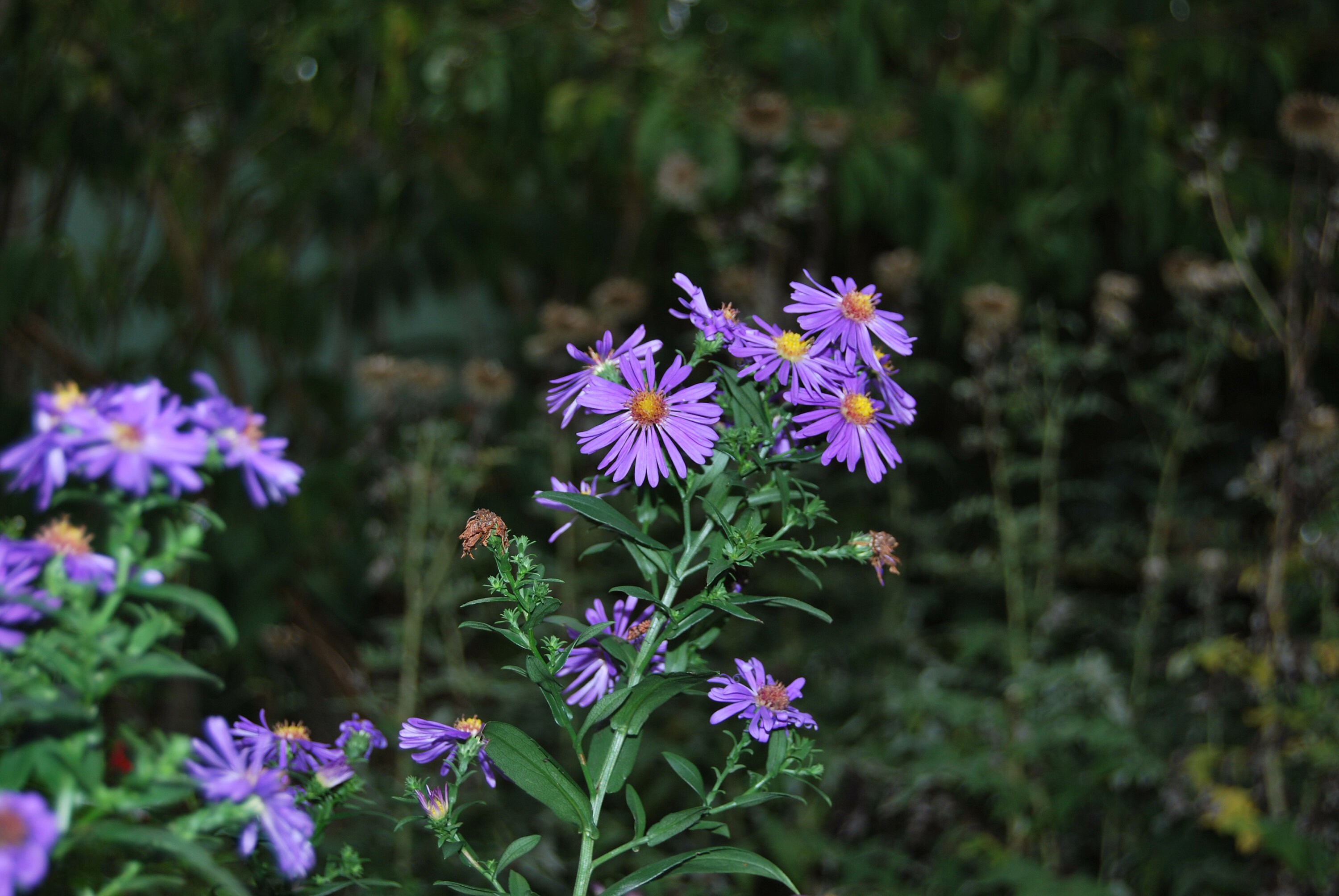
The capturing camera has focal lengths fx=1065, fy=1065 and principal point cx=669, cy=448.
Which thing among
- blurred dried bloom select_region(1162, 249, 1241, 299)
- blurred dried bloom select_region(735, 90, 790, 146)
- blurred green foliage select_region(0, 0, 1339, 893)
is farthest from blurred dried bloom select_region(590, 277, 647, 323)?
blurred dried bloom select_region(1162, 249, 1241, 299)

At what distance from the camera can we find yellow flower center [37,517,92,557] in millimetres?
436

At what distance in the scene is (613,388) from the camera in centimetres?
51

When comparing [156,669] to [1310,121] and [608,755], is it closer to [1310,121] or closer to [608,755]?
[608,755]

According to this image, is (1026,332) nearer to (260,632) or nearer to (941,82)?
(941,82)

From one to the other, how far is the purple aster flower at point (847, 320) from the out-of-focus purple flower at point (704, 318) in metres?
0.03

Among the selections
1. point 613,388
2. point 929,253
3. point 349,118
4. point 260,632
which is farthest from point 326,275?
point 613,388

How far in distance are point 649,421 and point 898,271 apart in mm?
1325

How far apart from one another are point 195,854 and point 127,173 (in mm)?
1717

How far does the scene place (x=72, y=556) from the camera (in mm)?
430

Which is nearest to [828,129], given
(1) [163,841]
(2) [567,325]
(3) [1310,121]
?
(2) [567,325]

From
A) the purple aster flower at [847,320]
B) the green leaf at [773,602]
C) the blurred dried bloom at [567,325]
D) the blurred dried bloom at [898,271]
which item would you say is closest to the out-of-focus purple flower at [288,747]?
the green leaf at [773,602]

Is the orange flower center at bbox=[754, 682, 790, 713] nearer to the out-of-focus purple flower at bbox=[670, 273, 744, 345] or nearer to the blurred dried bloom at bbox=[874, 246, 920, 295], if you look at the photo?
the out-of-focus purple flower at bbox=[670, 273, 744, 345]

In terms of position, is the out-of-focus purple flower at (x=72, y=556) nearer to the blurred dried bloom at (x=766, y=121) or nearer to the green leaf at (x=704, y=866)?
the green leaf at (x=704, y=866)

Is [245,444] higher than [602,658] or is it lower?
higher
